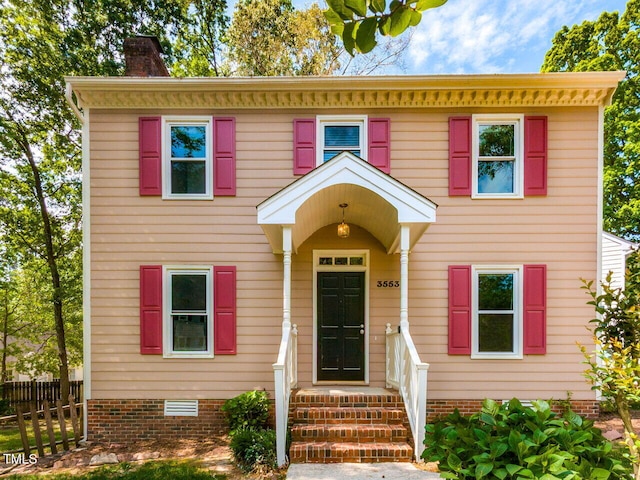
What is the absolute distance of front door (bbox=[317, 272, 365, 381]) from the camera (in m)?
5.96

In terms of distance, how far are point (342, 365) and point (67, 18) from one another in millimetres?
11686

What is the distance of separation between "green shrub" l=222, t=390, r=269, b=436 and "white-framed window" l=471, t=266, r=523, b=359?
3.55 m

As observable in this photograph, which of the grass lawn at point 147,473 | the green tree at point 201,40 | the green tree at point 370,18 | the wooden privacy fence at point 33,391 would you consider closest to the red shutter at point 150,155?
the grass lawn at point 147,473

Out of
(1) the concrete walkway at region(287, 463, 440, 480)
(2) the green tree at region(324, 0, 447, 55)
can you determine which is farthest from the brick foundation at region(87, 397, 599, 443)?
(2) the green tree at region(324, 0, 447, 55)

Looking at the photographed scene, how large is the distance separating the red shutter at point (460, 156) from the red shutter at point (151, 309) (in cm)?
531

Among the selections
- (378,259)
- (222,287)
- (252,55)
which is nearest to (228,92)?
(222,287)

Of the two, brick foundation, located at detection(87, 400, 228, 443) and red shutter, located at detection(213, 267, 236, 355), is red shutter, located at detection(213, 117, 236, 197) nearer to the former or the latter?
red shutter, located at detection(213, 267, 236, 355)

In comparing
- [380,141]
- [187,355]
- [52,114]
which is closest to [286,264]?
[187,355]

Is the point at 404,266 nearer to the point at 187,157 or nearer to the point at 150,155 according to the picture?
the point at 187,157

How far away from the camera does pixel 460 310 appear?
576cm

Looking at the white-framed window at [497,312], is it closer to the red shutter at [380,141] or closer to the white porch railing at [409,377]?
the white porch railing at [409,377]

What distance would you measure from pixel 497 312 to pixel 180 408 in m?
5.59

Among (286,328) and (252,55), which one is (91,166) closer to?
(286,328)

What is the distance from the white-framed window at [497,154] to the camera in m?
5.91
